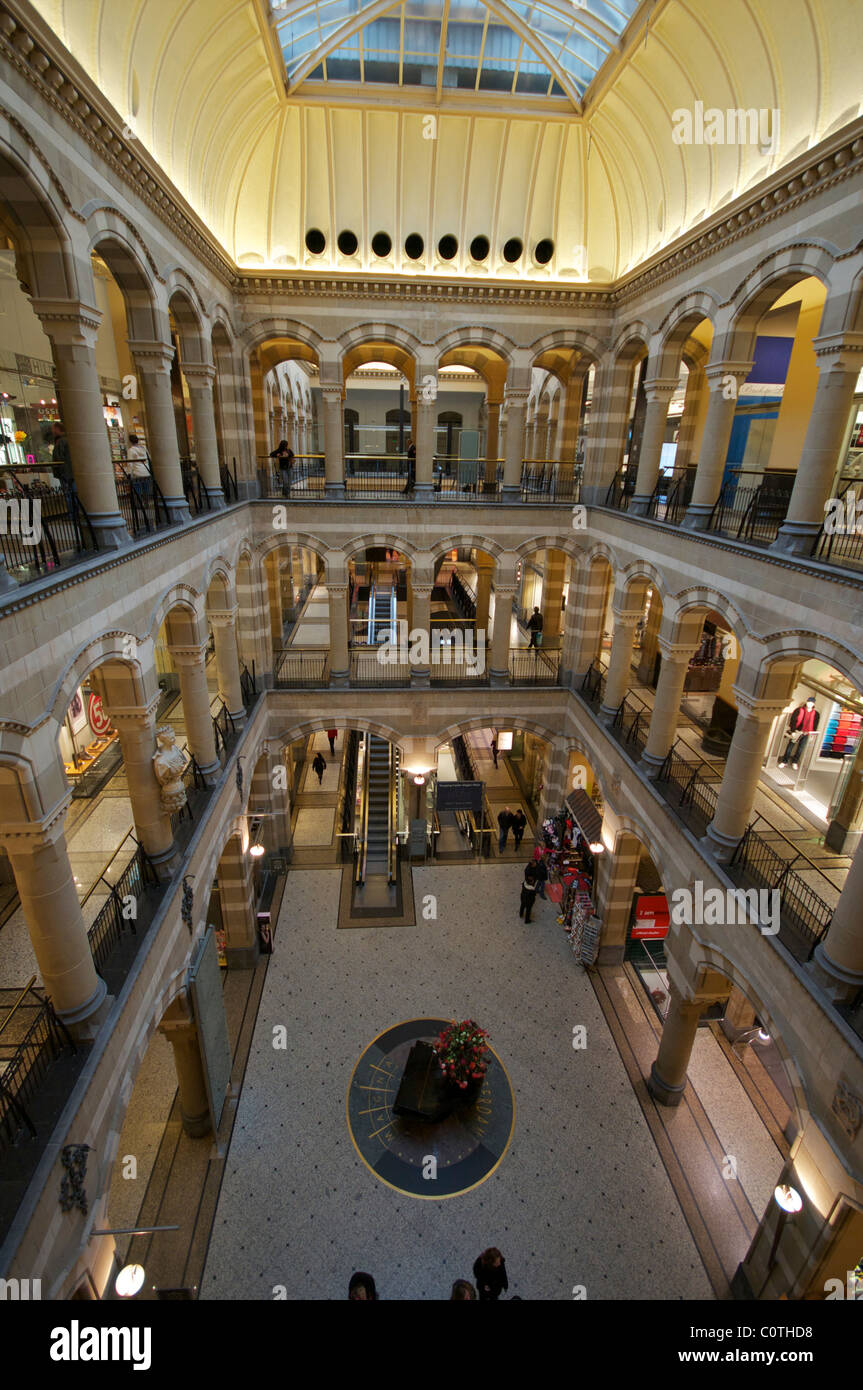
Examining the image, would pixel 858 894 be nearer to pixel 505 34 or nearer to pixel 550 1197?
pixel 550 1197

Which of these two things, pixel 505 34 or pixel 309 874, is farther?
pixel 309 874

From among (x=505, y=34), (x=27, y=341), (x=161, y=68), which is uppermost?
(x=505, y=34)

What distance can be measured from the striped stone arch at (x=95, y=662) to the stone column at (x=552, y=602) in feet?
41.6

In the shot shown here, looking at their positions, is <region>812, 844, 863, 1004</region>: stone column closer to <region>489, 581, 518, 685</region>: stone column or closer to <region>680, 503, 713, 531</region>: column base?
<region>680, 503, 713, 531</region>: column base

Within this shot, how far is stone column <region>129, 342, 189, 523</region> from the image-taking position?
30.2 feet

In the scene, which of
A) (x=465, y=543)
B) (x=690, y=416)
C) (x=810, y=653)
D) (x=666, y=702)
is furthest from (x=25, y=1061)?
(x=690, y=416)

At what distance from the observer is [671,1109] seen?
440 inches

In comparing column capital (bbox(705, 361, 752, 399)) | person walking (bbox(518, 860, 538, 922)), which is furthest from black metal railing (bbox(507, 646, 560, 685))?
column capital (bbox(705, 361, 752, 399))

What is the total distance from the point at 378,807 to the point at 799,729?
1046 cm

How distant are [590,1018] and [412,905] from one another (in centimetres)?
473

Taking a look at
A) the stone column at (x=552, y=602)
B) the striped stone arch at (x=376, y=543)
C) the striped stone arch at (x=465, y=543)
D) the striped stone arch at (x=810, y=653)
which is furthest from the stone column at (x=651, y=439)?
the stone column at (x=552, y=602)

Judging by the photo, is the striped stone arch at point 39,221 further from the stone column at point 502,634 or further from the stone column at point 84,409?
the stone column at point 502,634

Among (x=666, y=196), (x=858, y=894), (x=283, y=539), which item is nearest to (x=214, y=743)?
(x=283, y=539)

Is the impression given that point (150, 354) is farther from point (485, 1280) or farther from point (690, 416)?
point (690, 416)
